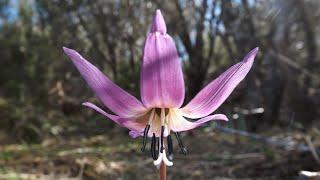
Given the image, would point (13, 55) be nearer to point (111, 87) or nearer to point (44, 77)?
point (44, 77)

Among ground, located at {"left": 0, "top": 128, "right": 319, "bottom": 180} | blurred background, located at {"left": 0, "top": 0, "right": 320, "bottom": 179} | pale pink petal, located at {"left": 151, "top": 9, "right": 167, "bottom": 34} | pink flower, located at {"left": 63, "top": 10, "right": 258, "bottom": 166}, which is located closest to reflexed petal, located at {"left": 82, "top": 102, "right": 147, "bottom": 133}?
pink flower, located at {"left": 63, "top": 10, "right": 258, "bottom": 166}

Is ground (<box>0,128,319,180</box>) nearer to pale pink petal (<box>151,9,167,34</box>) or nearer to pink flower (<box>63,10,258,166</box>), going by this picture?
pink flower (<box>63,10,258,166</box>)

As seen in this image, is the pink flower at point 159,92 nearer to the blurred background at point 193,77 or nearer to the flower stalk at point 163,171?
the flower stalk at point 163,171

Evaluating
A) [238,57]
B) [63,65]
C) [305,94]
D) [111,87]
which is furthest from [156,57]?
[63,65]

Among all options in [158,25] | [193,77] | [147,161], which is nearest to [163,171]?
[158,25]

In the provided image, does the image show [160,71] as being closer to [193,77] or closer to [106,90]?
[106,90]
